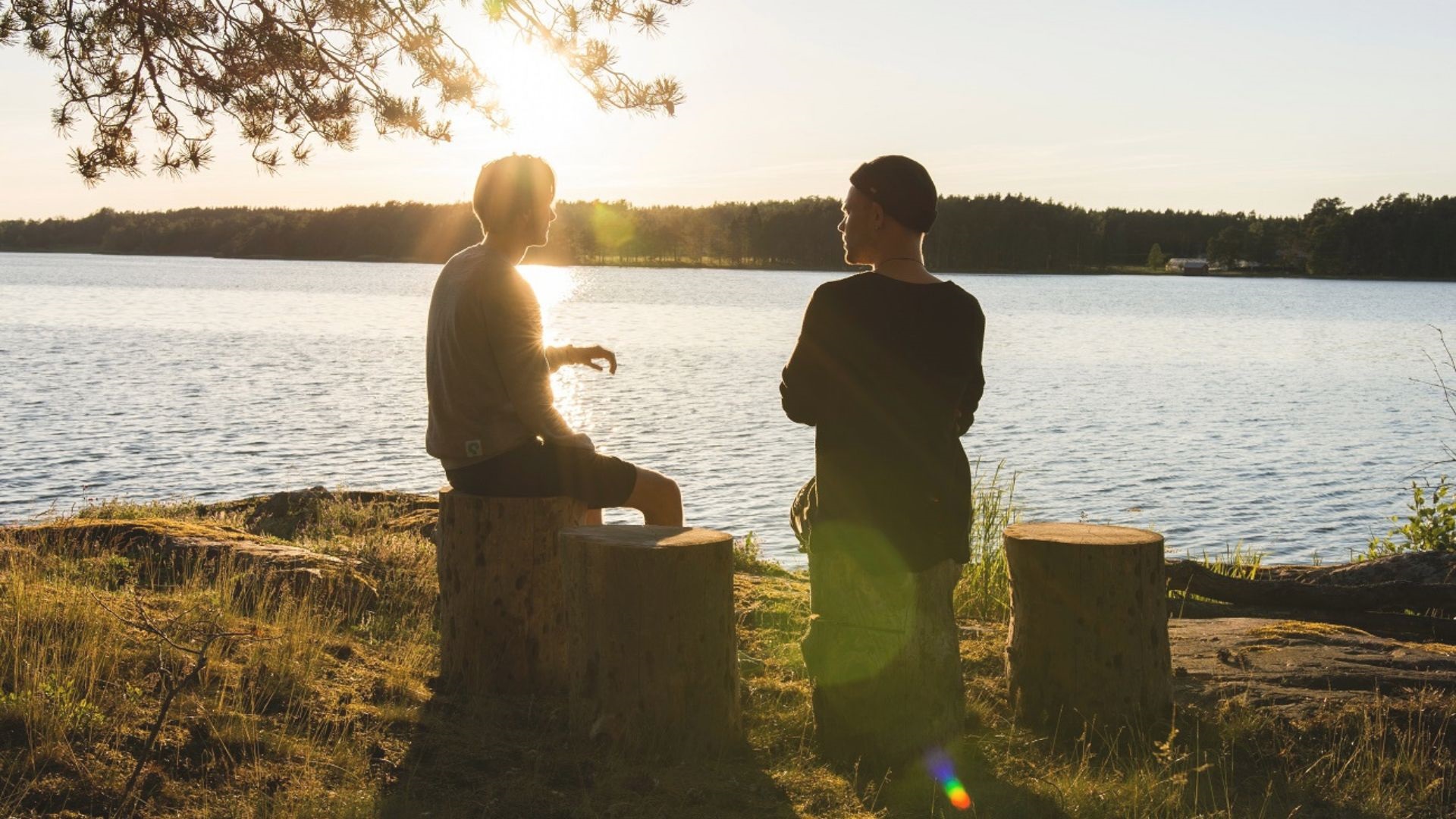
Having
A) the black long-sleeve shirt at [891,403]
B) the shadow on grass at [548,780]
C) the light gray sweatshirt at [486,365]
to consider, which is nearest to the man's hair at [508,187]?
the light gray sweatshirt at [486,365]

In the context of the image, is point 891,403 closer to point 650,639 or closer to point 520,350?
point 650,639

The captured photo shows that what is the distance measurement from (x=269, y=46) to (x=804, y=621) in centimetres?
454

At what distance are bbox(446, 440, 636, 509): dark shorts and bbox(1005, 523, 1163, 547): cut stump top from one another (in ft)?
5.43

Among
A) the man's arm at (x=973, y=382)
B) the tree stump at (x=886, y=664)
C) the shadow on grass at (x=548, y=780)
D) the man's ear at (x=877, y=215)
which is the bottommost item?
the shadow on grass at (x=548, y=780)

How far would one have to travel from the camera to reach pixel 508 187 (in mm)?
4531

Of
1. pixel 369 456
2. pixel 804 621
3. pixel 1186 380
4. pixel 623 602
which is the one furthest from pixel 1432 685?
pixel 1186 380

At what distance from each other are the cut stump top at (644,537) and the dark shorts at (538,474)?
31cm

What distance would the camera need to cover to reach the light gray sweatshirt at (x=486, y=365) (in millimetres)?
4449

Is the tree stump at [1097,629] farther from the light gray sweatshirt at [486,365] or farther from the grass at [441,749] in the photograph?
the light gray sweatshirt at [486,365]

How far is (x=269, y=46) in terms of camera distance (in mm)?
6777

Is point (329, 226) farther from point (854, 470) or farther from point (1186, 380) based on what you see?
point (854, 470)

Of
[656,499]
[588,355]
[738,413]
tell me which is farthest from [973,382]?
[738,413]

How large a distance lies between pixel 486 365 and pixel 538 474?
48cm

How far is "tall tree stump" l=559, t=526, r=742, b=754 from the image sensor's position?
3916 millimetres
